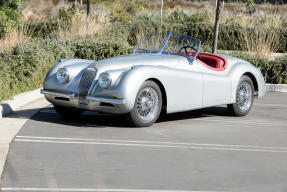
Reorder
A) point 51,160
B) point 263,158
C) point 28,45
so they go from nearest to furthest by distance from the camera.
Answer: point 51,160
point 263,158
point 28,45

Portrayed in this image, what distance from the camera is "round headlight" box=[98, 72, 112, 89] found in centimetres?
812

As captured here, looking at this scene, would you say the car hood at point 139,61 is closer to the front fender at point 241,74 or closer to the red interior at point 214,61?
the red interior at point 214,61

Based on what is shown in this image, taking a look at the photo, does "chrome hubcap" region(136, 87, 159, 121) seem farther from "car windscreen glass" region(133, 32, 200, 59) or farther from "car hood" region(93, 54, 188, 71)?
"car windscreen glass" region(133, 32, 200, 59)

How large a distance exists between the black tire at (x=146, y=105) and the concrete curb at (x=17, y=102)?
2.14 metres

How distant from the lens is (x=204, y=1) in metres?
55.3

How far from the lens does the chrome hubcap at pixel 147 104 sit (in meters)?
8.42

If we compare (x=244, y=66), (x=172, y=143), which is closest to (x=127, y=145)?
(x=172, y=143)

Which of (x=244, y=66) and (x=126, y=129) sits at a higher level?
(x=244, y=66)

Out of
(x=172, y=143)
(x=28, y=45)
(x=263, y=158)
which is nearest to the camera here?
(x=263, y=158)

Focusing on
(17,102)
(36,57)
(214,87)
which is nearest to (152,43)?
(214,87)

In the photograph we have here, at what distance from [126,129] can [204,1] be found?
48289mm

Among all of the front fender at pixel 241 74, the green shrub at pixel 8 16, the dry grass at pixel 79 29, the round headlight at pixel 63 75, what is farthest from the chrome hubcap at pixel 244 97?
the dry grass at pixel 79 29

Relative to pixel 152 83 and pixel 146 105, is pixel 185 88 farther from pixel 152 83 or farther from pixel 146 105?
pixel 146 105

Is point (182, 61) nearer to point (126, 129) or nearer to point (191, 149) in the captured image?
point (126, 129)
